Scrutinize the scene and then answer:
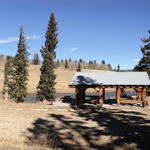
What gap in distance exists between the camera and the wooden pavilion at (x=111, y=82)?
62.6ft

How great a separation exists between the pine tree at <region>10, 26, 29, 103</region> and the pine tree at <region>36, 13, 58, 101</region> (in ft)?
8.16

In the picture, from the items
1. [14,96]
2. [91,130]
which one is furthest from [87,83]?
A: [14,96]

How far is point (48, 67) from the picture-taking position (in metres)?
26.8

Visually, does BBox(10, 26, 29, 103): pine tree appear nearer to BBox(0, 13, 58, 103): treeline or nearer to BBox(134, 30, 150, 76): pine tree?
BBox(0, 13, 58, 103): treeline

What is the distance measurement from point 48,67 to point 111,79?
1079 cm

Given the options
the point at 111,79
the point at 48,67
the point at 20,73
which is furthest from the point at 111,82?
the point at 20,73

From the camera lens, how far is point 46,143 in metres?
8.20

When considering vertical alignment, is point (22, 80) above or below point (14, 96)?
above

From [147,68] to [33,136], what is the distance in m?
23.0

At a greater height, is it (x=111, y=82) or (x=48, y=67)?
(x=48, y=67)

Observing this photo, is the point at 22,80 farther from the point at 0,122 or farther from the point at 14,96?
the point at 0,122

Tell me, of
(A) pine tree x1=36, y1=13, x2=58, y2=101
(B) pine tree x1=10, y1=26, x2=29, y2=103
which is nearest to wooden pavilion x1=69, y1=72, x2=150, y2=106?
(A) pine tree x1=36, y1=13, x2=58, y2=101

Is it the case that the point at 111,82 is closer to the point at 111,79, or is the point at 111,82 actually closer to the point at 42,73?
the point at 111,79

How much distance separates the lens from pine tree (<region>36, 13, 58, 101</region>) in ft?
86.2
